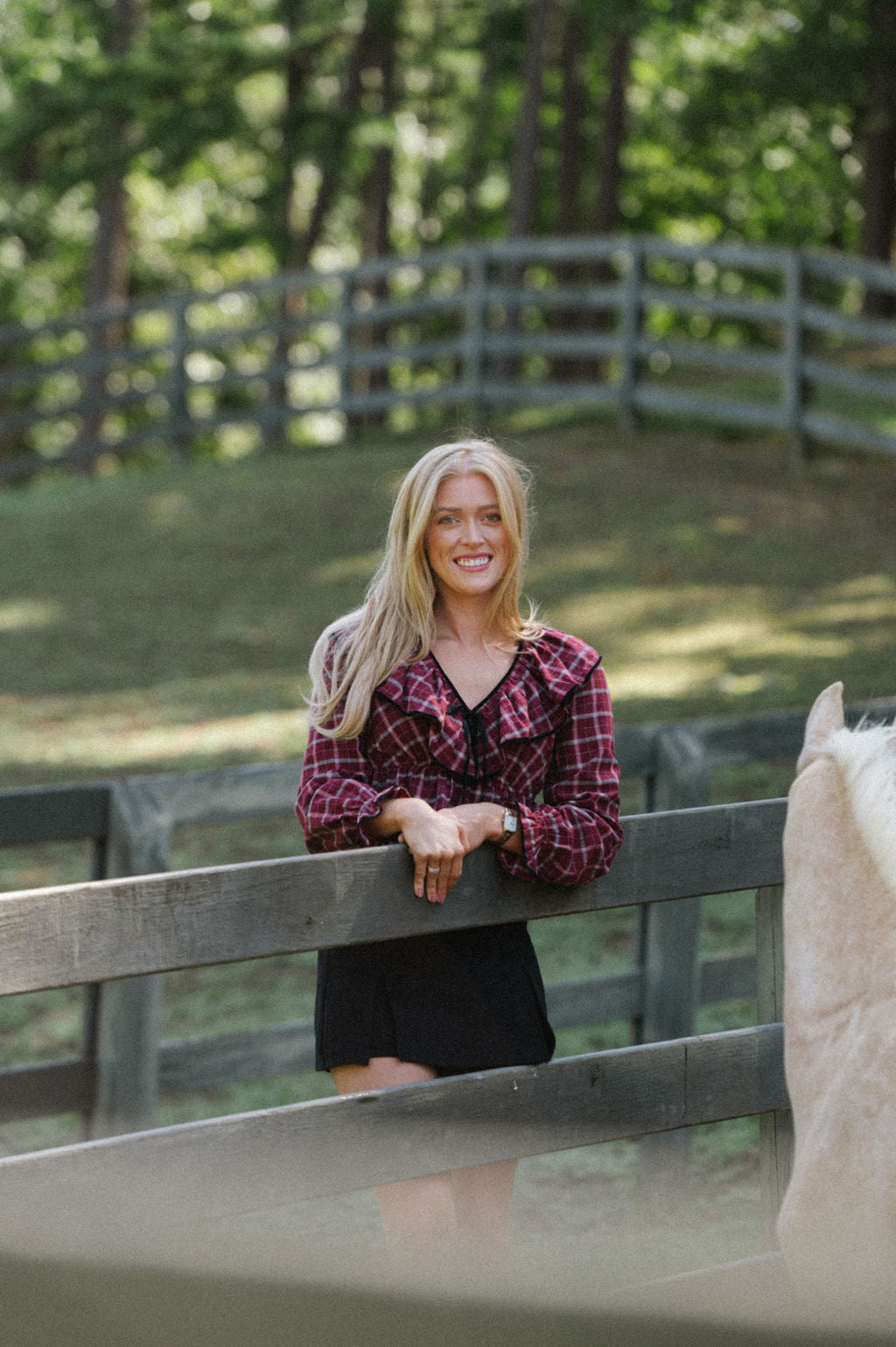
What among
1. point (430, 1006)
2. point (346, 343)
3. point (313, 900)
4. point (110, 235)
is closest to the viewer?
point (313, 900)

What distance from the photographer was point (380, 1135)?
2432 millimetres

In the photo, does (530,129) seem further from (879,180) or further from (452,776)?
(452,776)

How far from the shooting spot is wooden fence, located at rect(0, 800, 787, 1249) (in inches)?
86.0

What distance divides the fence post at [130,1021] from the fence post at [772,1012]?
4.92ft

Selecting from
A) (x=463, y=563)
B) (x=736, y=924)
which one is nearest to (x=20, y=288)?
(x=736, y=924)

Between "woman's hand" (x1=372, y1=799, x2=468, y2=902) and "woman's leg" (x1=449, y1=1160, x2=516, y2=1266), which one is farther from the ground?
"woman's hand" (x1=372, y1=799, x2=468, y2=902)

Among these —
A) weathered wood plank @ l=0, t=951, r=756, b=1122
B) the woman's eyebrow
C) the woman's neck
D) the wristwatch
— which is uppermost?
the woman's eyebrow

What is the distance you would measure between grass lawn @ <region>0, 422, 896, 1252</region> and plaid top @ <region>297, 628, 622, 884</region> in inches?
59.6

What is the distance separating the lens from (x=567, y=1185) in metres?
4.09

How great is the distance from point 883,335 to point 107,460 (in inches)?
819

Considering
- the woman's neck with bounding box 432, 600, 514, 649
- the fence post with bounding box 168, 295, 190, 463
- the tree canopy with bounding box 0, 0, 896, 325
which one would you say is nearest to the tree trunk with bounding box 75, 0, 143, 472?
the tree canopy with bounding box 0, 0, 896, 325

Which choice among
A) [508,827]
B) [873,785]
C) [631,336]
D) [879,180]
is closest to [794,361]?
[631,336]

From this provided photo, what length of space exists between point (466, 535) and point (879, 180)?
14651 mm

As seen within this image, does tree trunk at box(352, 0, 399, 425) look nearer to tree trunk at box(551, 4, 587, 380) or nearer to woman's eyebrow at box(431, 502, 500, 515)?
tree trunk at box(551, 4, 587, 380)
